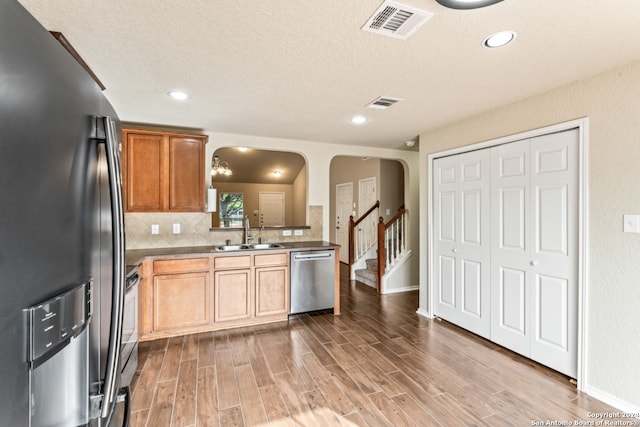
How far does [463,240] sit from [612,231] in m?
1.34

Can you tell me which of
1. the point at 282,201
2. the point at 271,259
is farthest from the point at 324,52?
the point at 282,201

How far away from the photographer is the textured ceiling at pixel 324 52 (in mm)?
1567

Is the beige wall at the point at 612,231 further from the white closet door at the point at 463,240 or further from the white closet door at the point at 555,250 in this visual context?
the white closet door at the point at 463,240

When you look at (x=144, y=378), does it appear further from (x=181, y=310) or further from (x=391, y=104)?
(x=391, y=104)

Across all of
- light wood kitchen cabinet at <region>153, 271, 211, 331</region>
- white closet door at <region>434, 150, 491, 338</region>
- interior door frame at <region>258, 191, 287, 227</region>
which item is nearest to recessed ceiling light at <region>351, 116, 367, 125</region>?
white closet door at <region>434, 150, 491, 338</region>

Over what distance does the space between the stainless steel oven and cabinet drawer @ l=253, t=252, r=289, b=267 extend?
1314 mm

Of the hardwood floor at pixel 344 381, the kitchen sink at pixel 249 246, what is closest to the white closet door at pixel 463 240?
the hardwood floor at pixel 344 381

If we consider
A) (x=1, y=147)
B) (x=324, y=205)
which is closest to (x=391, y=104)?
(x=324, y=205)

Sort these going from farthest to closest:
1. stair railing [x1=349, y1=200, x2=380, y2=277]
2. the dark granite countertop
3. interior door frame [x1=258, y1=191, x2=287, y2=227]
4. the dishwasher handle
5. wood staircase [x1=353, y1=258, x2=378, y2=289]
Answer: interior door frame [x1=258, y1=191, x2=287, y2=227] → stair railing [x1=349, y1=200, x2=380, y2=277] → wood staircase [x1=353, y1=258, x2=378, y2=289] → the dishwasher handle → the dark granite countertop

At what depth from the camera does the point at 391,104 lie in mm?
2920

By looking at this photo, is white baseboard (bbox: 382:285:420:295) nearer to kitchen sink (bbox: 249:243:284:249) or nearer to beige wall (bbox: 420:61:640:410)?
kitchen sink (bbox: 249:243:284:249)

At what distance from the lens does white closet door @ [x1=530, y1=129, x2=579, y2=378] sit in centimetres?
245

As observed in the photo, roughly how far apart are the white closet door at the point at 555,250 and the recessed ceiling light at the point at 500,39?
1158 millimetres

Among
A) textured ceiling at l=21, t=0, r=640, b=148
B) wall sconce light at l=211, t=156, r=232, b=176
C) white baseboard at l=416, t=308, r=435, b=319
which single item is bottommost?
white baseboard at l=416, t=308, r=435, b=319
